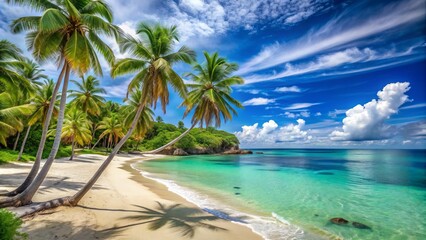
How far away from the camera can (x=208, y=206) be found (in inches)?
433

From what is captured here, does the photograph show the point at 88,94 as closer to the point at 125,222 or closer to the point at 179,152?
the point at 125,222

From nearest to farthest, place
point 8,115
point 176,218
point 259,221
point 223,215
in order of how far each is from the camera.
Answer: point 176,218 < point 259,221 < point 223,215 < point 8,115

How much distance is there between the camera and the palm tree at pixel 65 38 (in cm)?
774

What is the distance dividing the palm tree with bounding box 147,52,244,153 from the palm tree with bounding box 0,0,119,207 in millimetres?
6498

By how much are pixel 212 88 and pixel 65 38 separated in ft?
26.8

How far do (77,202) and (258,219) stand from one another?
22.8 feet

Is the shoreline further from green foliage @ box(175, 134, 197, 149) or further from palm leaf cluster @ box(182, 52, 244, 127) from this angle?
green foliage @ box(175, 134, 197, 149)

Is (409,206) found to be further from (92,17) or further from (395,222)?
(92,17)

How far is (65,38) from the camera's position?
28.3 feet

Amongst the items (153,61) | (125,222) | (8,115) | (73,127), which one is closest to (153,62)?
(153,61)

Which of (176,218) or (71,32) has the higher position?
(71,32)

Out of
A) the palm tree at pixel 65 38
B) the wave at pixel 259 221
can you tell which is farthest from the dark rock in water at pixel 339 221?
the palm tree at pixel 65 38

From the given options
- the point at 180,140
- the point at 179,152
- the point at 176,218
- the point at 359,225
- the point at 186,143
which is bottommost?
the point at 359,225

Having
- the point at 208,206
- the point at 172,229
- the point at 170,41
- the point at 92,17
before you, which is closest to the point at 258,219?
the point at 208,206
